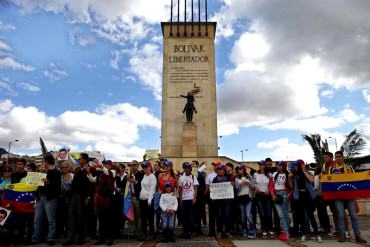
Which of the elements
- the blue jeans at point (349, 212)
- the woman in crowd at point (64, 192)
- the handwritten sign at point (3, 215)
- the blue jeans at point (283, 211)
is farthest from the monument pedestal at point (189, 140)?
the handwritten sign at point (3, 215)

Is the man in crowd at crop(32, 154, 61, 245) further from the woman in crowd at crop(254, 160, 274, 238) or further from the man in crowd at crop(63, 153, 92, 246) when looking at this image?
the woman in crowd at crop(254, 160, 274, 238)

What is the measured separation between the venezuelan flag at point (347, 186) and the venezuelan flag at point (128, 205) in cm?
418

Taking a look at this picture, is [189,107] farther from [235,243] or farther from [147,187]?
[235,243]

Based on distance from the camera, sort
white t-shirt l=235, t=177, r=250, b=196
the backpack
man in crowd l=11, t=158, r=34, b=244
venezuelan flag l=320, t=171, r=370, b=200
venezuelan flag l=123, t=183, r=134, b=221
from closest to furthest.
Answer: venezuelan flag l=320, t=171, r=370, b=200 < the backpack < man in crowd l=11, t=158, r=34, b=244 < venezuelan flag l=123, t=183, r=134, b=221 < white t-shirt l=235, t=177, r=250, b=196

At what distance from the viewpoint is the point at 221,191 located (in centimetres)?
722

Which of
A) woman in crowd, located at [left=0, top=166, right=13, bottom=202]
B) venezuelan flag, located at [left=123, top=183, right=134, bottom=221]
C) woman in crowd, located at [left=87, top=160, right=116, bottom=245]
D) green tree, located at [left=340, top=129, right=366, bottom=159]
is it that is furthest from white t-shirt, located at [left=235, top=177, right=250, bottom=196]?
green tree, located at [left=340, top=129, right=366, bottom=159]

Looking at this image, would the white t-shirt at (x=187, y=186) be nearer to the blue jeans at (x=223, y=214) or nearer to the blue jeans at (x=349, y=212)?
the blue jeans at (x=223, y=214)

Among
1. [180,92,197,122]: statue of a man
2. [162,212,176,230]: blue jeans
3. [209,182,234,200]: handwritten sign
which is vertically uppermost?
[180,92,197,122]: statue of a man

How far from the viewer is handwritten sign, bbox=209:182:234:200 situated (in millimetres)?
7164

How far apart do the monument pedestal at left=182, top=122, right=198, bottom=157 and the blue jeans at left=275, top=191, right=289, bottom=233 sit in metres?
16.0

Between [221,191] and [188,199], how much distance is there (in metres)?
0.77

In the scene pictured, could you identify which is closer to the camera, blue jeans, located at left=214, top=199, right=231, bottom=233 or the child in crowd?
the child in crowd

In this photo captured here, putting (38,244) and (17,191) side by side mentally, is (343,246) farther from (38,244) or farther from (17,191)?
(17,191)

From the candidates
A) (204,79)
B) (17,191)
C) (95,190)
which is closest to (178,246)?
(95,190)
